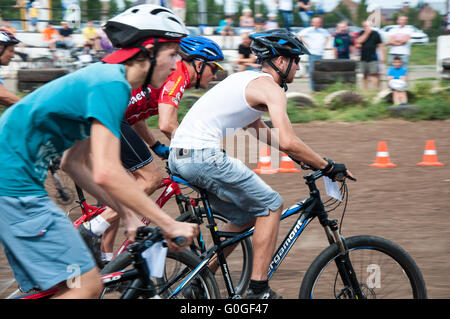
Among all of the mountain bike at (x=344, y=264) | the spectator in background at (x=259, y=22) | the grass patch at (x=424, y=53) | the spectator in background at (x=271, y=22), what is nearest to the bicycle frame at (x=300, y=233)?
the mountain bike at (x=344, y=264)

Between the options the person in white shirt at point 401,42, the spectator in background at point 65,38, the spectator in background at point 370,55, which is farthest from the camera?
the spectator in background at point 65,38

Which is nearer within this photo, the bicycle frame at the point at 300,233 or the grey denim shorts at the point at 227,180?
the bicycle frame at the point at 300,233

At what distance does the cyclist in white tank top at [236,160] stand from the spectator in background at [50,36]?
15.4 m

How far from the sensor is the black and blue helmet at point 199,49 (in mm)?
5055

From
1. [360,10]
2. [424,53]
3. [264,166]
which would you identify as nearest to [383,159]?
[264,166]

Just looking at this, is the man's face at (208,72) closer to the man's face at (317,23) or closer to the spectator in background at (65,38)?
the man's face at (317,23)

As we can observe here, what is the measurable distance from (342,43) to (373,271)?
11116 millimetres

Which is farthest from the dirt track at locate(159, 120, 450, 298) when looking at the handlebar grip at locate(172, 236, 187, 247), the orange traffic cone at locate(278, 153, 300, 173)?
the handlebar grip at locate(172, 236, 187, 247)

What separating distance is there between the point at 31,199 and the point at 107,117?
0.52 metres

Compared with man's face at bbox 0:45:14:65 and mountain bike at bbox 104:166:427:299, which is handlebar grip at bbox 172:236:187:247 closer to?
mountain bike at bbox 104:166:427:299

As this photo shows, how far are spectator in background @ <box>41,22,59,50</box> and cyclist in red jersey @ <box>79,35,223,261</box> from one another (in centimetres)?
1416

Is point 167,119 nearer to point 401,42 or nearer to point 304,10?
point 401,42

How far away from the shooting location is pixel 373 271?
3.95 metres

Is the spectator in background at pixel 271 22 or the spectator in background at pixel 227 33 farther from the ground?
the spectator in background at pixel 271 22
